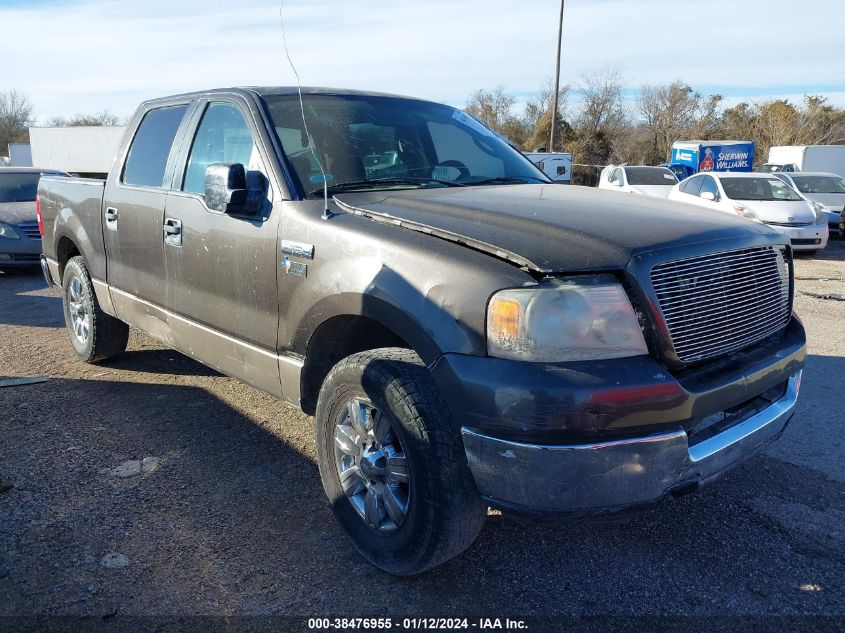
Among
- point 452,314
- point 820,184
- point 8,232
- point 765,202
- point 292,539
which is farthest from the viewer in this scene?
point 820,184

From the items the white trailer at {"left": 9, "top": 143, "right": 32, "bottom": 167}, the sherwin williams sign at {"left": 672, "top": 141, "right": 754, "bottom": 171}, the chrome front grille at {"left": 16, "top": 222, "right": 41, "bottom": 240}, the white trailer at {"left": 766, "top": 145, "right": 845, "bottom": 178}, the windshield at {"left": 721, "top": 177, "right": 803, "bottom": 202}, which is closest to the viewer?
the chrome front grille at {"left": 16, "top": 222, "right": 41, "bottom": 240}

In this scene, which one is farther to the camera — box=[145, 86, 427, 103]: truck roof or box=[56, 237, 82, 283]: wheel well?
box=[56, 237, 82, 283]: wheel well

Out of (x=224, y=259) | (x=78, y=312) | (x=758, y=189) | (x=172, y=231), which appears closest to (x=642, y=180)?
(x=758, y=189)

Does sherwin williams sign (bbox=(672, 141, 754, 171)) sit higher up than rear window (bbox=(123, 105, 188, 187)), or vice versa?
sherwin williams sign (bbox=(672, 141, 754, 171))

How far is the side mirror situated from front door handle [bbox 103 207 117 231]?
1.65m

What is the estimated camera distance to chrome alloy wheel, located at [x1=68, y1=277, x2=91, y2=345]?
18.1 feet

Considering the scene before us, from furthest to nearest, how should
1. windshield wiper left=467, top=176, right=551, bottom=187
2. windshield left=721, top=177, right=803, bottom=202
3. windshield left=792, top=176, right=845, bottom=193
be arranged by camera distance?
1. windshield left=792, top=176, right=845, bottom=193
2. windshield left=721, top=177, right=803, bottom=202
3. windshield wiper left=467, top=176, right=551, bottom=187

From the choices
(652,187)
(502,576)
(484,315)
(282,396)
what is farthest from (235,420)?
(652,187)

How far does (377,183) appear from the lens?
11.4 ft

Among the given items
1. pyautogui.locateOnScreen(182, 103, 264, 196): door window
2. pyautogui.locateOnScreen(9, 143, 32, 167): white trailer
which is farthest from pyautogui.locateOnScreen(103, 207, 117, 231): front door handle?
pyautogui.locateOnScreen(9, 143, 32, 167): white trailer

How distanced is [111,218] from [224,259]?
1.62m

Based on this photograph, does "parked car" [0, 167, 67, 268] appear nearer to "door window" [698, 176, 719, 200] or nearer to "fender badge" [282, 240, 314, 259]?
"fender badge" [282, 240, 314, 259]

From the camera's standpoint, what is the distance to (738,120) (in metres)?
43.9

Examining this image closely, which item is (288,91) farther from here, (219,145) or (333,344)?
(333,344)
